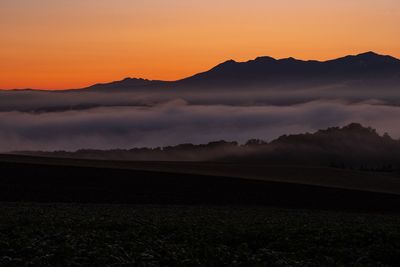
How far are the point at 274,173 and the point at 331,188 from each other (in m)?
22.2

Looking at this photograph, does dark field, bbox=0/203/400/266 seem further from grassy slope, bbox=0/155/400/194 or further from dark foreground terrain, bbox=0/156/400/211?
grassy slope, bbox=0/155/400/194

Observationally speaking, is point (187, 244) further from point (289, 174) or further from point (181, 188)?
point (289, 174)

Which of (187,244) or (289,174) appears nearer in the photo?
(187,244)

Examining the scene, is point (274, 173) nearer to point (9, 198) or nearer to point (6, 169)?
point (6, 169)

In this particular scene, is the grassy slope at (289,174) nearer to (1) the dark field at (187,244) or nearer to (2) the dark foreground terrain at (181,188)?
(2) the dark foreground terrain at (181,188)

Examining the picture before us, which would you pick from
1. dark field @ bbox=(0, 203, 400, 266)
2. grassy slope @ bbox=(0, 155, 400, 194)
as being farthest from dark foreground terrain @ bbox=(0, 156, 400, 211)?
dark field @ bbox=(0, 203, 400, 266)

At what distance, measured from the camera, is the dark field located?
25.6 m

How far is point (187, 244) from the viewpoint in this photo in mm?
28797

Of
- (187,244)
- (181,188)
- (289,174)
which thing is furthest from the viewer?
(289,174)

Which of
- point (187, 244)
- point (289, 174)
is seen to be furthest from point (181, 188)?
point (187, 244)

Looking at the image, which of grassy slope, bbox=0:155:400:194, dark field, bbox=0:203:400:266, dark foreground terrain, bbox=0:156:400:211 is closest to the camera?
dark field, bbox=0:203:400:266

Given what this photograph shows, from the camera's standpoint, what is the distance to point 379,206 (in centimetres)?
6775

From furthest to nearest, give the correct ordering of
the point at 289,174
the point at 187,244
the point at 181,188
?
the point at 289,174, the point at 181,188, the point at 187,244

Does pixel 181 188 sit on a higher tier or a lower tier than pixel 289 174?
lower
